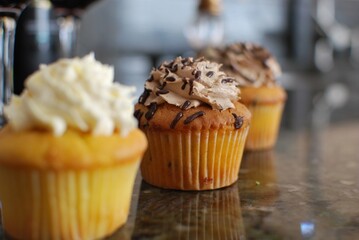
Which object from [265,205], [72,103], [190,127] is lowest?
[265,205]

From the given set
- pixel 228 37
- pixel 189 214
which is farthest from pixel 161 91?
pixel 228 37

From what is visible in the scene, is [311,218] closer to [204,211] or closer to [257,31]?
[204,211]

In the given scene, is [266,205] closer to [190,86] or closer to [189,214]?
[189,214]

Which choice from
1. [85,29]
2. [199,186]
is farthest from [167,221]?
[85,29]

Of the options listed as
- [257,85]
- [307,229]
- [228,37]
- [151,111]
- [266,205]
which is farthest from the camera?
[228,37]

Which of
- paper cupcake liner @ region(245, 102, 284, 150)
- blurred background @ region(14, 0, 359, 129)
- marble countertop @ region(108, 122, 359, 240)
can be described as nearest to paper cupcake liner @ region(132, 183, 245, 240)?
marble countertop @ region(108, 122, 359, 240)

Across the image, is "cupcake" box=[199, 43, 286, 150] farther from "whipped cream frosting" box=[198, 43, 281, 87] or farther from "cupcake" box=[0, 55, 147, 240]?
"cupcake" box=[0, 55, 147, 240]
